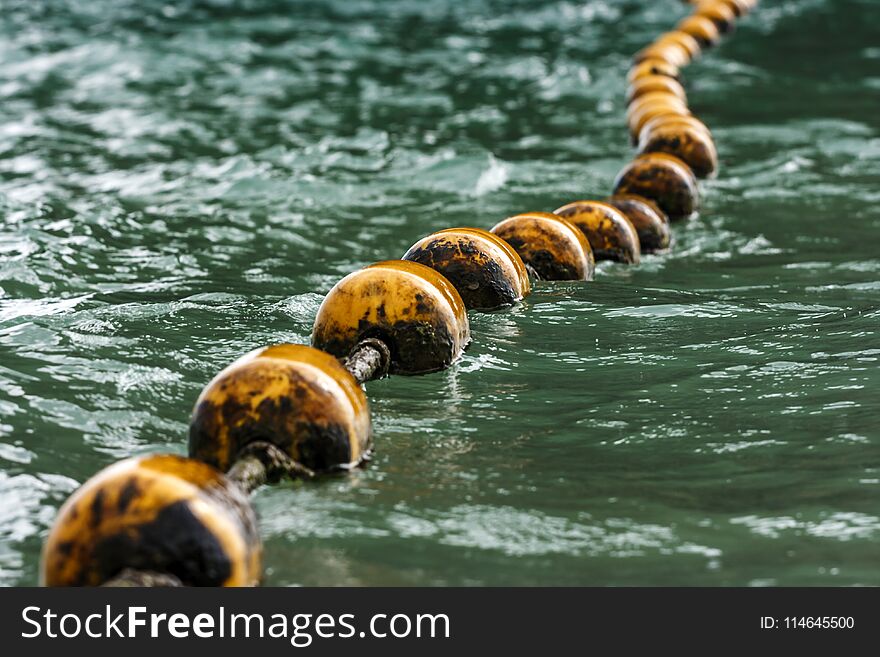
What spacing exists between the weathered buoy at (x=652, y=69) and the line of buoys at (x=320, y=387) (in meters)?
2.75

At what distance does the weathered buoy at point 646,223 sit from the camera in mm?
6418

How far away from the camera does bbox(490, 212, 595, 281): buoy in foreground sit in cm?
557

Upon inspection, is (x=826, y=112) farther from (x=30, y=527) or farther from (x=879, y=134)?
(x=30, y=527)

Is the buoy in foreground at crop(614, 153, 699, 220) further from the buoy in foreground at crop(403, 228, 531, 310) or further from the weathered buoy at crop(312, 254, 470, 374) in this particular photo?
the weathered buoy at crop(312, 254, 470, 374)

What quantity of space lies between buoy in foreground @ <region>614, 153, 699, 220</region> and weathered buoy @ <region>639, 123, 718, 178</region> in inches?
32.5

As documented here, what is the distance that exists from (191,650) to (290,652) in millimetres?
192

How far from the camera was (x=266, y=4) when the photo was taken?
16.6 m

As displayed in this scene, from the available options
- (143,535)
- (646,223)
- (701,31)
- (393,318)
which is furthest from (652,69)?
(143,535)

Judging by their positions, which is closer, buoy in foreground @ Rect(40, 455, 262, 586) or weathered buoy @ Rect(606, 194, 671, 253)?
buoy in foreground @ Rect(40, 455, 262, 586)

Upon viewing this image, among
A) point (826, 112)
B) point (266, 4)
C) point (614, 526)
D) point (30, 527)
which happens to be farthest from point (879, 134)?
point (266, 4)

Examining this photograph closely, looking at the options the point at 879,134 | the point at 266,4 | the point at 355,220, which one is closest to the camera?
the point at 355,220

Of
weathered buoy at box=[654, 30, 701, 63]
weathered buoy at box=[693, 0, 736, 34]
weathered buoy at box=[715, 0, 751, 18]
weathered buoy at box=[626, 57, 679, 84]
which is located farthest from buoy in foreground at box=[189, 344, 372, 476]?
weathered buoy at box=[715, 0, 751, 18]

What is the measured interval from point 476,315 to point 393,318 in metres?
0.84

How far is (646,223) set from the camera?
642 cm
